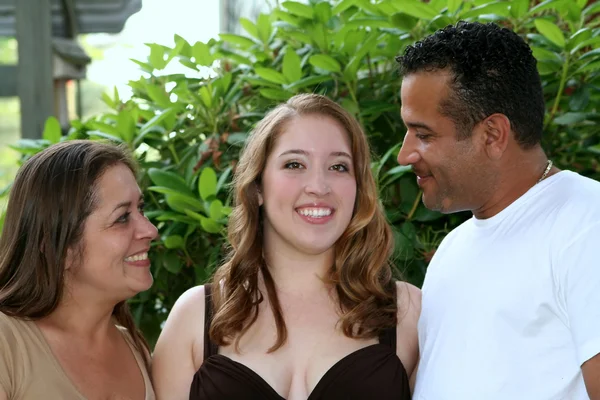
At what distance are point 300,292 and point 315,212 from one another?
28 centimetres

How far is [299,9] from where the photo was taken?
Answer: 2.87m

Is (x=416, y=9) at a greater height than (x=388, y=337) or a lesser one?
greater

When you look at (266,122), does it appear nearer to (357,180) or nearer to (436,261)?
(357,180)

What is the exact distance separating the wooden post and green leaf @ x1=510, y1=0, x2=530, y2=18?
2.88 meters

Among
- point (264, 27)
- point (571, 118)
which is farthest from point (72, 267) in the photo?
point (571, 118)

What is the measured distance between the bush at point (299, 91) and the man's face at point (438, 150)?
1.42 feet

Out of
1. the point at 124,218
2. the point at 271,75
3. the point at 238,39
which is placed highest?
the point at 238,39

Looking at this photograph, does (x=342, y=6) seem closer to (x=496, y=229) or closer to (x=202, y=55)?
(x=202, y=55)

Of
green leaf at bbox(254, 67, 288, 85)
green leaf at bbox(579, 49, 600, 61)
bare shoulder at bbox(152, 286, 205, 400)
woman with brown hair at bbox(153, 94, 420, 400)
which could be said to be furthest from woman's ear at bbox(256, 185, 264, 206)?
green leaf at bbox(579, 49, 600, 61)

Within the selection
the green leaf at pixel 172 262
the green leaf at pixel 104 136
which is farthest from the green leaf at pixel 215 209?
the green leaf at pixel 104 136

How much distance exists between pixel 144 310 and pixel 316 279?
797mm

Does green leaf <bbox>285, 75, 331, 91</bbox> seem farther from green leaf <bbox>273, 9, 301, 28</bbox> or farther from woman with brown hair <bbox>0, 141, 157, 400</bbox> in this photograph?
woman with brown hair <bbox>0, 141, 157, 400</bbox>

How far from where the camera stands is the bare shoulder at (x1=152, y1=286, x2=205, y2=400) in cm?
238

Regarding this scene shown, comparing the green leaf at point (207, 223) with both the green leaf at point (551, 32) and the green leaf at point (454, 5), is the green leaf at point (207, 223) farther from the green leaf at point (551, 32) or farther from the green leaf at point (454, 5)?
the green leaf at point (551, 32)
